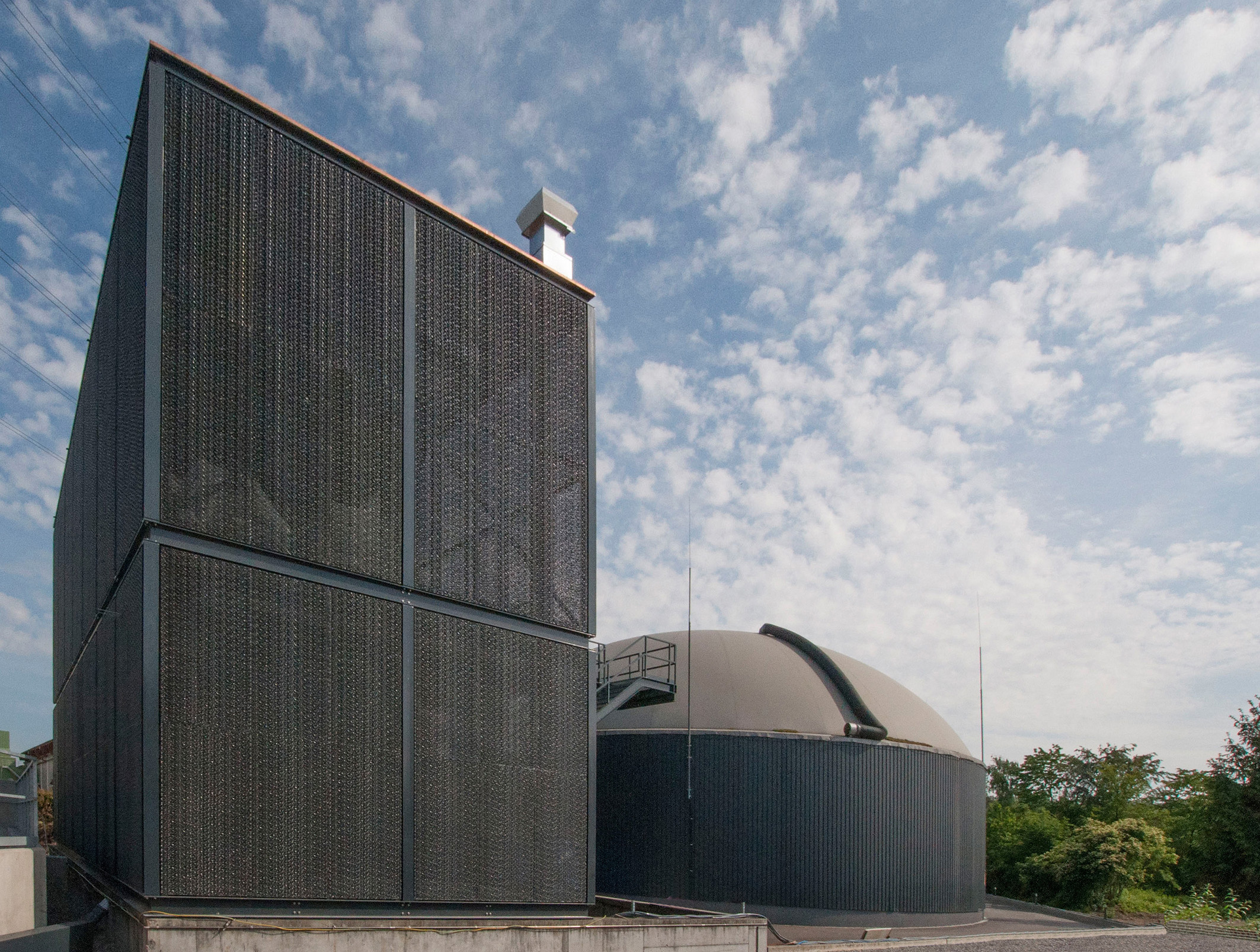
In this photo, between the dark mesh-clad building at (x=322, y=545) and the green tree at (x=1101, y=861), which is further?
the green tree at (x=1101, y=861)

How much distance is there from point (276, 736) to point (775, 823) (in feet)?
53.4

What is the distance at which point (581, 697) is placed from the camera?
12.7 meters

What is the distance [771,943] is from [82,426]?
51.6ft

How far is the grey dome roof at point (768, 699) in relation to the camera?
24.0m

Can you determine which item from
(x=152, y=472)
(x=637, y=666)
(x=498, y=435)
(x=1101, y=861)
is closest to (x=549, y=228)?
(x=498, y=435)

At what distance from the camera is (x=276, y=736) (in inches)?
367

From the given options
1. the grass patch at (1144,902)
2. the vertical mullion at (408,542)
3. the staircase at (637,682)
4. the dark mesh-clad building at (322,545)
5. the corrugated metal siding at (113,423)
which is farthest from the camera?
the grass patch at (1144,902)

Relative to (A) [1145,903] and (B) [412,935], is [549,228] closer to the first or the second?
(B) [412,935]

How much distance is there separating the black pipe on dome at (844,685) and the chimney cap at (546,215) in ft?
50.7

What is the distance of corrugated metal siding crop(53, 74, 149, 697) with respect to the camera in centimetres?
948

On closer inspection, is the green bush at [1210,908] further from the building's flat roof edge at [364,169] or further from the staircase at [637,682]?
the building's flat roof edge at [364,169]

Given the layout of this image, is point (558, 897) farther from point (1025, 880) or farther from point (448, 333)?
point (1025, 880)

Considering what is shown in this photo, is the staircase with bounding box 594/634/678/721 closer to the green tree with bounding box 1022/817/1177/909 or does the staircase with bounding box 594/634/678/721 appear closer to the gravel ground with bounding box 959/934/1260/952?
the gravel ground with bounding box 959/934/1260/952

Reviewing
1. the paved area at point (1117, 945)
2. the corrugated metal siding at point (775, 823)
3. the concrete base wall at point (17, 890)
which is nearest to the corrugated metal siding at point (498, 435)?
the concrete base wall at point (17, 890)
